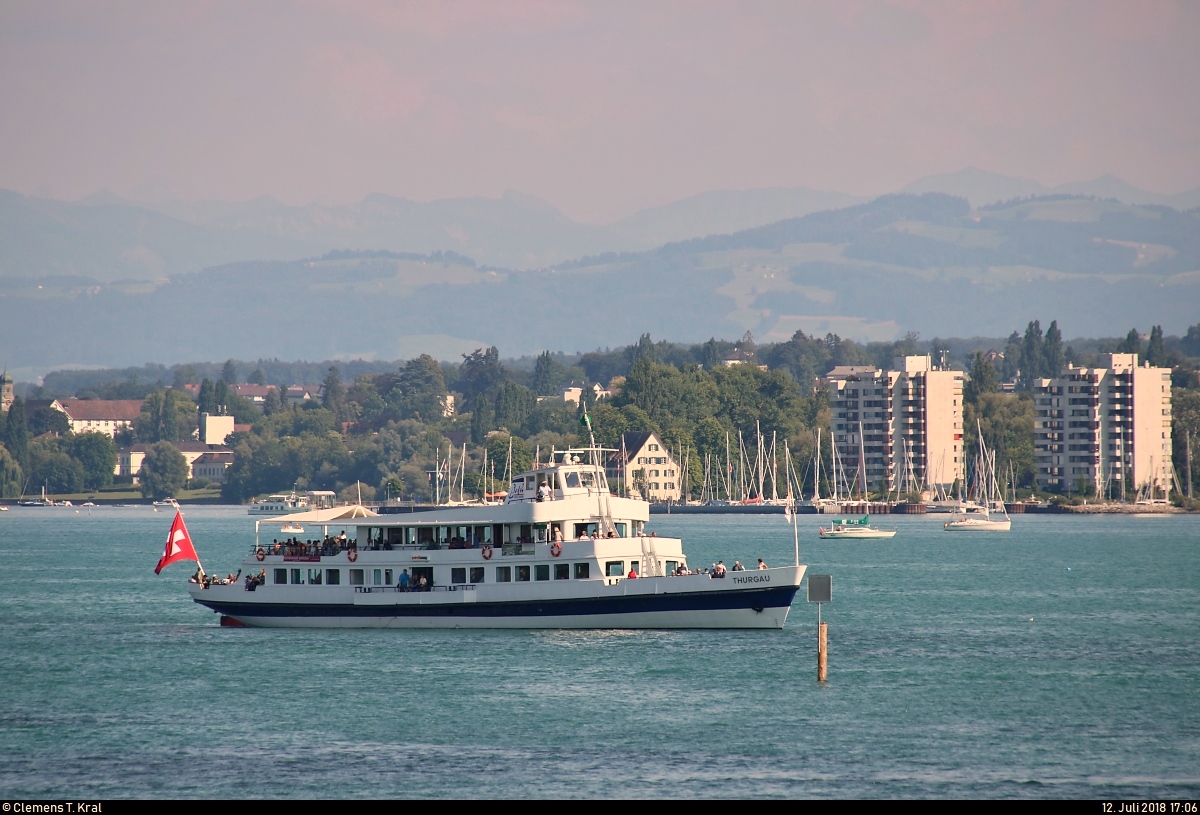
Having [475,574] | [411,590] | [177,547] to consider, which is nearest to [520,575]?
[475,574]

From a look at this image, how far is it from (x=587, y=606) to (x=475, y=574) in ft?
16.1

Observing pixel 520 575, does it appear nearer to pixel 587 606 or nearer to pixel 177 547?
pixel 587 606

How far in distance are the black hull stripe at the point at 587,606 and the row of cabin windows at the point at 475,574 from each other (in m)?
0.94

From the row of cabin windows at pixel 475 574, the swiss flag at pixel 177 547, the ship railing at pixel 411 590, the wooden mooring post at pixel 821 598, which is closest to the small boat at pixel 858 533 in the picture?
the row of cabin windows at pixel 475 574

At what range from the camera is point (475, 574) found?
6378 centimetres

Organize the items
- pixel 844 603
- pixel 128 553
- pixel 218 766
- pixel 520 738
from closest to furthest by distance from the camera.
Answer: pixel 218 766, pixel 520 738, pixel 844 603, pixel 128 553

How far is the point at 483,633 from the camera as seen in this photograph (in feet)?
208

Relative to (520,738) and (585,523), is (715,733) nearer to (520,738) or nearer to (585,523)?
(520,738)

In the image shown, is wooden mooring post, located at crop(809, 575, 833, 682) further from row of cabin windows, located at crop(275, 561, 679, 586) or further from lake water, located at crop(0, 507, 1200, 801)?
row of cabin windows, located at crop(275, 561, 679, 586)

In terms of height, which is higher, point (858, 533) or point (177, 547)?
point (177, 547)

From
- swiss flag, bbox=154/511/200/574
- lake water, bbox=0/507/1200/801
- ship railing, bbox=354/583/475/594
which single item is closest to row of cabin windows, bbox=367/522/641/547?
ship railing, bbox=354/583/475/594

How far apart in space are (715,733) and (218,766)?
12.8 m

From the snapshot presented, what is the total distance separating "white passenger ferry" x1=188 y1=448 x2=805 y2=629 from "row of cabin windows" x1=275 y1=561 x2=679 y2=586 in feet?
0.13
